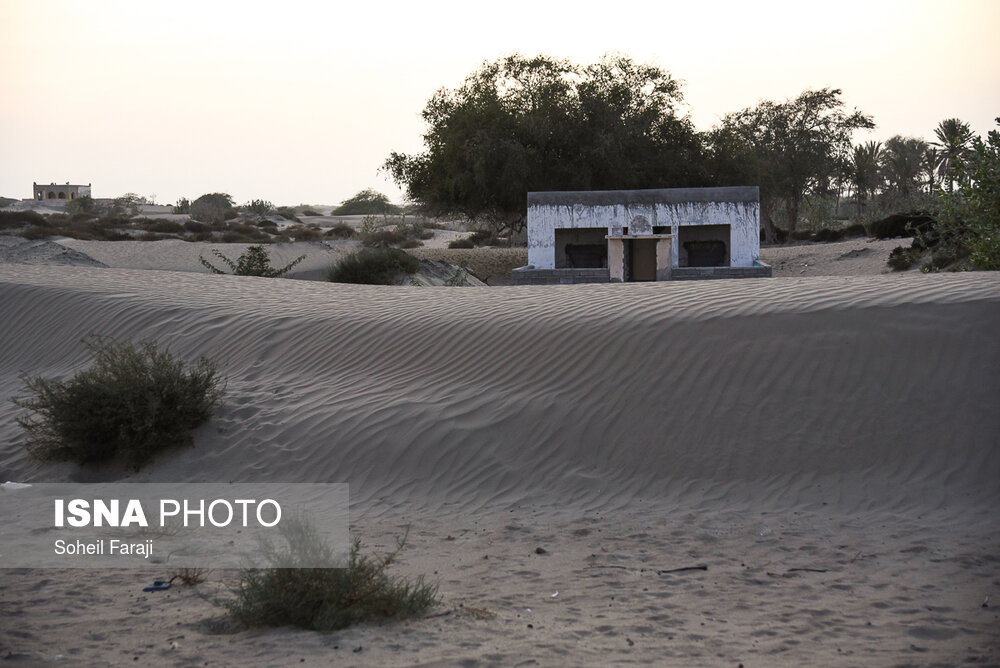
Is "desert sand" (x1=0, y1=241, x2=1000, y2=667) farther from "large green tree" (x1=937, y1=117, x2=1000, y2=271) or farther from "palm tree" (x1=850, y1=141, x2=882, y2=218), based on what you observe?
"palm tree" (x1=850, y1=141, x2=882, y2=218)

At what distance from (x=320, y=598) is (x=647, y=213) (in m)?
21.0

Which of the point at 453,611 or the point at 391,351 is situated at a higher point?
the point at 391,351

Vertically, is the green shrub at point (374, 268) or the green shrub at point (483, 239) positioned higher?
the green shrub at point (483, 239)

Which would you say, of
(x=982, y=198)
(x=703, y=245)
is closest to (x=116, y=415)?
(x=982, y=198)

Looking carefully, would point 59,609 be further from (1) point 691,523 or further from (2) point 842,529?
(2) point 842,529

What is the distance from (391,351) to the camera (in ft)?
32.7

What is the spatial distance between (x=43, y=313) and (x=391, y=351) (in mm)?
5444

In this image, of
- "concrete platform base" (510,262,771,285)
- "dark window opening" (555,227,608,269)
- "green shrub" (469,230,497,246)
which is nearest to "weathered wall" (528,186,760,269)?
"dark window opening" (555,227,608,269)

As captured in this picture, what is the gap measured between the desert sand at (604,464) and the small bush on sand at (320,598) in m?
0.10

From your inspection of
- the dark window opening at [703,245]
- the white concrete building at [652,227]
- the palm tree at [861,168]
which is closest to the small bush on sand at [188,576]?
the white concrete building at [652,227]

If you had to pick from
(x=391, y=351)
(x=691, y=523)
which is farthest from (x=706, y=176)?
(x=691, y=523)

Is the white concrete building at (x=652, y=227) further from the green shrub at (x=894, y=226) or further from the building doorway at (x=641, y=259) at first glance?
the green shrub at (x=894, y=226)

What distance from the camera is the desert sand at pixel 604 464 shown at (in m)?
4.47

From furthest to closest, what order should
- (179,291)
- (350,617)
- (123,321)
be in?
(179,291) → (123,321) → (350,617)
